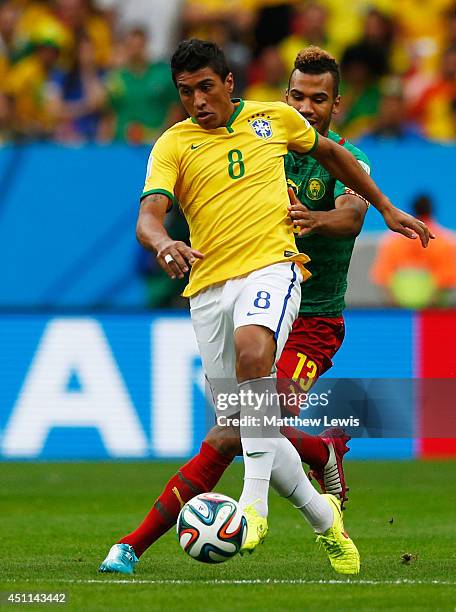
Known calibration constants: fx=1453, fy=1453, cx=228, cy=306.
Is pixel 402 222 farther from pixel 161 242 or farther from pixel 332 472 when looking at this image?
pixel 332 472

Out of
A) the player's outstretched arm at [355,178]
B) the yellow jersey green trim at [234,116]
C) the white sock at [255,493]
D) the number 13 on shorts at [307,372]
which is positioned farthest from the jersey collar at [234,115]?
the white sock at [255,493]

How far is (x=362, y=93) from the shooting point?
15.7m

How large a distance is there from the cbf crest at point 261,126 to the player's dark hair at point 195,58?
334 mm

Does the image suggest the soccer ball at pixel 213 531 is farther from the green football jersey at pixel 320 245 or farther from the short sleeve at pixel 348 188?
the short sleeve at pixel 348 188

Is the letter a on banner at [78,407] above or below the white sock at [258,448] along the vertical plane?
below

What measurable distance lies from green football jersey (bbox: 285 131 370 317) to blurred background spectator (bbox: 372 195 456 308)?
665 centimetres

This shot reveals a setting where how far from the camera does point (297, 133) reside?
704 centimetres

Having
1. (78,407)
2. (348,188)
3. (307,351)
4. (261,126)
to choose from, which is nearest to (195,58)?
(261,126)

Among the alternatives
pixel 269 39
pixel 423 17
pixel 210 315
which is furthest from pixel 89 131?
pixel 210 315

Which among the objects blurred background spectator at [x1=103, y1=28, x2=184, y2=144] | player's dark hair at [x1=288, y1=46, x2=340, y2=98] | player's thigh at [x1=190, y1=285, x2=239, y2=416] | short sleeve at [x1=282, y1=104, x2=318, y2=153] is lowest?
blurred background spectator at [x1=103, y1=28, x2=184, y2=144]

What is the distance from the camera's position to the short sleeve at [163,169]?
6598mm

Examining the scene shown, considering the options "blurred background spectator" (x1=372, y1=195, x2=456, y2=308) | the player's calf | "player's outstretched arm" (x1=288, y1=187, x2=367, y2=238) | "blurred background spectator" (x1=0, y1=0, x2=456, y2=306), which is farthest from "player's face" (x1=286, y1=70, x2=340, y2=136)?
"blurred background spectator" (x1=0, y1=0, x2=456, y2=306)

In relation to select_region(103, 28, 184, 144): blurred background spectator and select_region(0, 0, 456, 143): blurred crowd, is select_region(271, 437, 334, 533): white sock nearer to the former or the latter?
select_region(0, 0, 456, 143): blurred crowd

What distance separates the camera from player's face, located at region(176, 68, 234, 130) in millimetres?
6699
